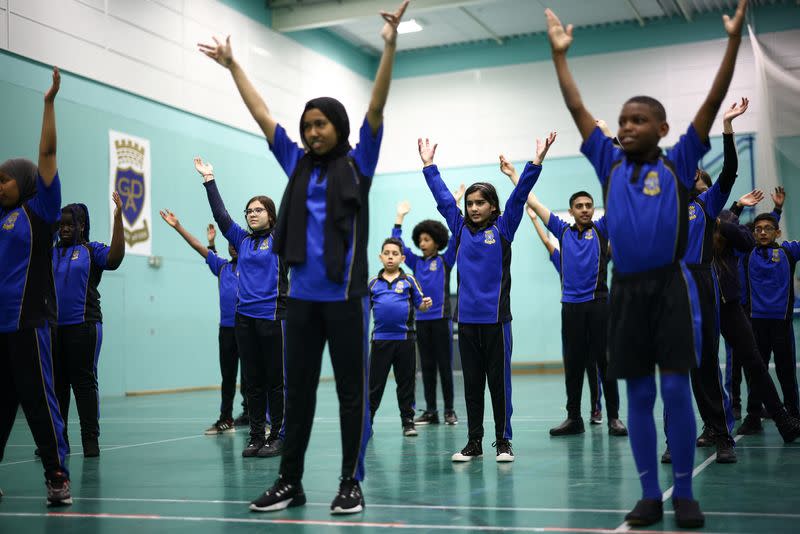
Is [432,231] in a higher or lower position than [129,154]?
lower

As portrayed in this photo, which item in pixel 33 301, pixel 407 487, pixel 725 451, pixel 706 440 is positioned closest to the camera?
pixel 33 301

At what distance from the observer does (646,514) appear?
3.48m

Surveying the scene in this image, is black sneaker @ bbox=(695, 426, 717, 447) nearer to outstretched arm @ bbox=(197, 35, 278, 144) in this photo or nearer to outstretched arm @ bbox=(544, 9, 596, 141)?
outstretched arm @ bbox=(544, 9, 596, 141)

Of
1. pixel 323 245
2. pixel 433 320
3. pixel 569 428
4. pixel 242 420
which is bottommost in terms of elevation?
pixel 242 420

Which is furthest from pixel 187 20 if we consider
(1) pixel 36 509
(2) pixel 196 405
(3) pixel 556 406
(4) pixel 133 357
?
(1) pixel 36 509

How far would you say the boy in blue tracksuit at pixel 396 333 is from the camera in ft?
25.0

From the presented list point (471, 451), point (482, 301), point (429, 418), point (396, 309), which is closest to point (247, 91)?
point (482, 301)

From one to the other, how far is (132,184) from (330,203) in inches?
407

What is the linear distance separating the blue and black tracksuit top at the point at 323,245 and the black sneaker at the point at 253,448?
2538mm

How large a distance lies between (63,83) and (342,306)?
9.84 m

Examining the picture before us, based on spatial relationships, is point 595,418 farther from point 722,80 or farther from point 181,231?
point 722,80

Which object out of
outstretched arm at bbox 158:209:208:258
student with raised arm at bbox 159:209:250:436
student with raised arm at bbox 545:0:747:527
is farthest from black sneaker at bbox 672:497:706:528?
student with raised arm at bbox 159:209:250:436

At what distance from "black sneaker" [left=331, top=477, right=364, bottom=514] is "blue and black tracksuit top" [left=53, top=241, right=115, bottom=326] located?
10.5 feet

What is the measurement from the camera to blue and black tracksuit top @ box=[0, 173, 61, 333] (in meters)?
4.22
